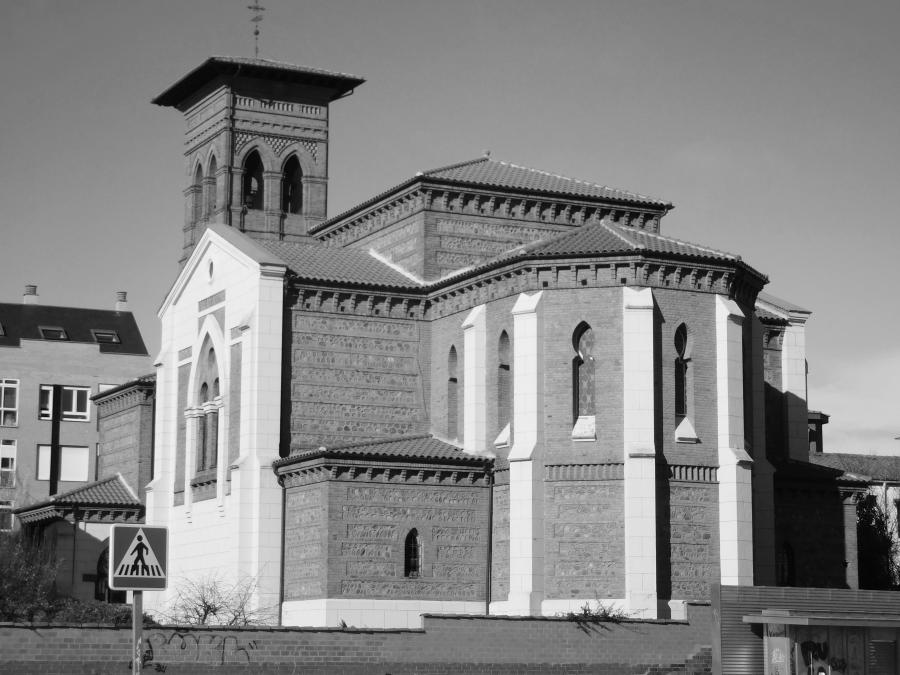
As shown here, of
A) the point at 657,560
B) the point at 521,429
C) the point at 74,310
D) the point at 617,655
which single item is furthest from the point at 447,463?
the point at 74,310

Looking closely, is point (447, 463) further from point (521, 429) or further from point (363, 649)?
point (363, 649)

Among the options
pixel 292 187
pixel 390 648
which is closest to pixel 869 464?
pixel 292 187

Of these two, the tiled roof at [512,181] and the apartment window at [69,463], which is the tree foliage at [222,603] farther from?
the apartment window at [69,463]

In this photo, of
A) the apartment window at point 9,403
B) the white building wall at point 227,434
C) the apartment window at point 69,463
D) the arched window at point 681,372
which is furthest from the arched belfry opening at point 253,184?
the apartment window at point 69,463

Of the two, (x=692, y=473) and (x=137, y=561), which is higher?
(x=692, y=473)

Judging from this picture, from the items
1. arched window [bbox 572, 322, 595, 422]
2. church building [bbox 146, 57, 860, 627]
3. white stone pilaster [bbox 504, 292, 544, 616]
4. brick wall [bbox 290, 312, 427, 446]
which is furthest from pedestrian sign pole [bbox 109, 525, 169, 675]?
brick wall [bbox 290, 312, 427, 446]

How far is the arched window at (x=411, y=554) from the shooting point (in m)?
37.9

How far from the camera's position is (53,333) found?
72750 millimetres

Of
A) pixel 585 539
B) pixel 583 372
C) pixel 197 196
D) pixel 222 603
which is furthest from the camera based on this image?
pixel 197 196

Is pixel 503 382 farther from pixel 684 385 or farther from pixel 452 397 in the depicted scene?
pixel 684 385

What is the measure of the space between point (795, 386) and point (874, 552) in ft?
34.8

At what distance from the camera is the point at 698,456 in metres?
37.1

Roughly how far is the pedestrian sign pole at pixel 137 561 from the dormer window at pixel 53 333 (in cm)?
5910

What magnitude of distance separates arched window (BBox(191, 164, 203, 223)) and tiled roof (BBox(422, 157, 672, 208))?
13.4 metres
